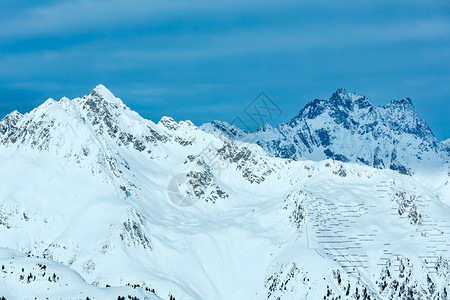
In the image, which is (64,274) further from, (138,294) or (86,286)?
(138,294)

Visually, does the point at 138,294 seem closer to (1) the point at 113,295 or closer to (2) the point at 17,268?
(1) the point at 113,295

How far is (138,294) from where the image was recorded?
198 metres

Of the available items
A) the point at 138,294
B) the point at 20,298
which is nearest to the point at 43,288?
the point at 20,298

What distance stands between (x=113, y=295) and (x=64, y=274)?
Answer: 17869mm

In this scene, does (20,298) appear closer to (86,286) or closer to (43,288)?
(43,288)

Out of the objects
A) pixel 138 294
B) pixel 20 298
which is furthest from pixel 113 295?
pixel 20 298

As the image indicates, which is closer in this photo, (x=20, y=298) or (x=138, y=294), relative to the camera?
(x=20, y=298)

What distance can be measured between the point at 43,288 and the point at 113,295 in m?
18.0

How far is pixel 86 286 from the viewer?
7697 inches

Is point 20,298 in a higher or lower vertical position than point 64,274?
lower

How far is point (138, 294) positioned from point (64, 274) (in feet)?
69.5

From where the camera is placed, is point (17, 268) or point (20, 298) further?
point (17, 268)

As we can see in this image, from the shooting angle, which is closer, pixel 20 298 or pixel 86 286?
pixel 20 298

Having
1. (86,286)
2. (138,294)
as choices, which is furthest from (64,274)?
(138,294)
